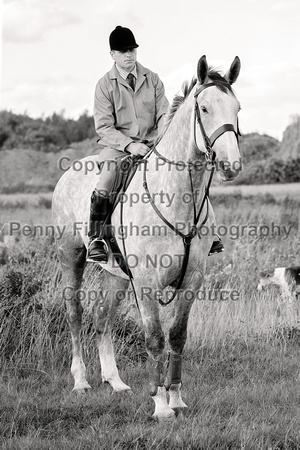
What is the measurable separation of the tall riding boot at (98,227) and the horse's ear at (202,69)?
62.7 inches

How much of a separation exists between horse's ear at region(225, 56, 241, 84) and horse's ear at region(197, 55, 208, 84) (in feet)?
0.70

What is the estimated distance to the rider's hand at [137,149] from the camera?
227 inches

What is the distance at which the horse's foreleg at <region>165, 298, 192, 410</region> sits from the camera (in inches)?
216

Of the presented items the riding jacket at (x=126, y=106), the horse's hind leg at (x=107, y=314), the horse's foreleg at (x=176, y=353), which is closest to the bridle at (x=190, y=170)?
the horse's foreleg at (x=176, y=353)

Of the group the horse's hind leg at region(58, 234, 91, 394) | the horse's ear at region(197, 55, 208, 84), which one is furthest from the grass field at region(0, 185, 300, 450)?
the horse's ear at region(197, 55, 208, 84)

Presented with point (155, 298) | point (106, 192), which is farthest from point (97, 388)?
point (106, 192)

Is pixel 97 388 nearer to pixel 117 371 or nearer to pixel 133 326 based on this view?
pixel 117 371

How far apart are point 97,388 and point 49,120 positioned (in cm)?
3884

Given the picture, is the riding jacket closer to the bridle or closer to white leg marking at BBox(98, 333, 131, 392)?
the bridle

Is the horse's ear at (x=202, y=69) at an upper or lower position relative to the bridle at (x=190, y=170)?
upper

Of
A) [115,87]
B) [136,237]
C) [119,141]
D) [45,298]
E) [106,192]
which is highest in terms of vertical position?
[115,87]

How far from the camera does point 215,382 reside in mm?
6383

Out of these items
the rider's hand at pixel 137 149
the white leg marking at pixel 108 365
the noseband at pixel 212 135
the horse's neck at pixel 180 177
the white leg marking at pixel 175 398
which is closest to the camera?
the noseband at pixel 212 135

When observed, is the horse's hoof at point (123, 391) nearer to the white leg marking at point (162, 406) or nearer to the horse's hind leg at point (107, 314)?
the horse's hind leg at point (107, 314)
